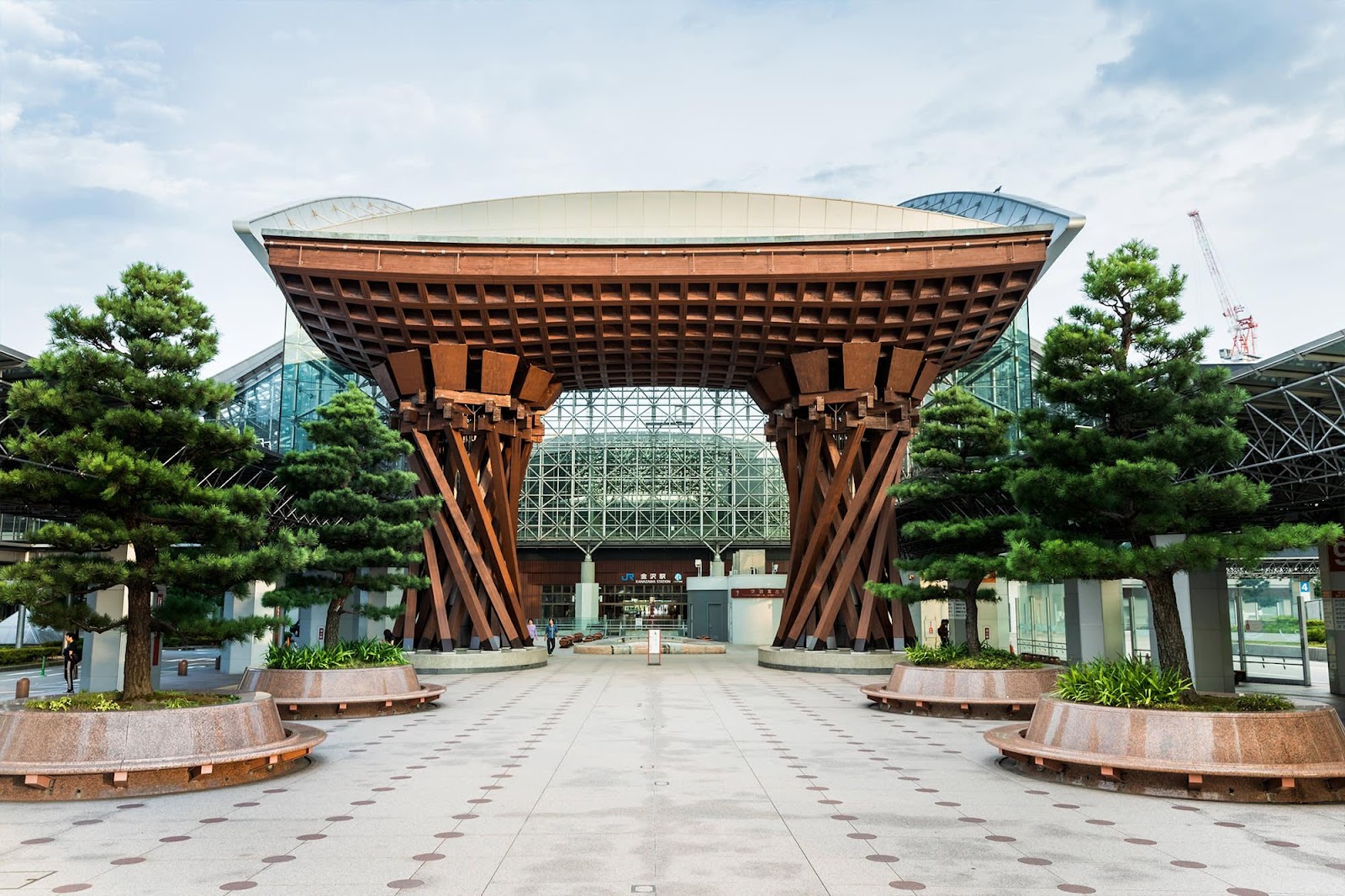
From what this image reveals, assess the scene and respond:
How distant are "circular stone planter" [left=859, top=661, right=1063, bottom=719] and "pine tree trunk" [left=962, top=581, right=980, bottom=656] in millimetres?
1526

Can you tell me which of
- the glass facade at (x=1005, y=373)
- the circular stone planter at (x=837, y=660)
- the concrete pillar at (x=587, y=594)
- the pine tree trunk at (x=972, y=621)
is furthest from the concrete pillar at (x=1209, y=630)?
the concrete pillar at (x=587, y=594)

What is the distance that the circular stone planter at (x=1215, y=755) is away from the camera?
8.12 m

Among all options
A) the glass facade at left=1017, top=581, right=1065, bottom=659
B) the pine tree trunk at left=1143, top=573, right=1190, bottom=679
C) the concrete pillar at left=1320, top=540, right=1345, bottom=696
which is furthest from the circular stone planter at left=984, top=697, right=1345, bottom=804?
the glass facade at left=1017, top=581, right=1065, bottom=659

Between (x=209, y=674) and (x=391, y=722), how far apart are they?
1272 cm

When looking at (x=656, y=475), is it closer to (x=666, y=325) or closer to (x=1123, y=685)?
(x=666, y=325)

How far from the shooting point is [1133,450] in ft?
34.9

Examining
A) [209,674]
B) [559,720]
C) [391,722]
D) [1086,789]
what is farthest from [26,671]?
[1086,789]

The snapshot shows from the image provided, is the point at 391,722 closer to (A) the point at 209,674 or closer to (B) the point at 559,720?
(B) the point at 559,720

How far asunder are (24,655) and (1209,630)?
30.5 metres

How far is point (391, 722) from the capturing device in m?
13.9

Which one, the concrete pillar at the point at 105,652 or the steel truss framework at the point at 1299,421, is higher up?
the steel truss framework at the point at 1299,421

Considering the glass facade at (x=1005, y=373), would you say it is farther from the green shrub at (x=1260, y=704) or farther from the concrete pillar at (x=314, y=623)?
the concrete pillar at (x=314, y=623)

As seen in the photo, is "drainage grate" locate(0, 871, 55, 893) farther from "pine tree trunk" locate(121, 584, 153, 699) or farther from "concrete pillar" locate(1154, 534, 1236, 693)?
"concrete pillar" locate(1154, 534, 1236, 693)

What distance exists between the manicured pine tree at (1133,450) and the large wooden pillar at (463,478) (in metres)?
15.5
